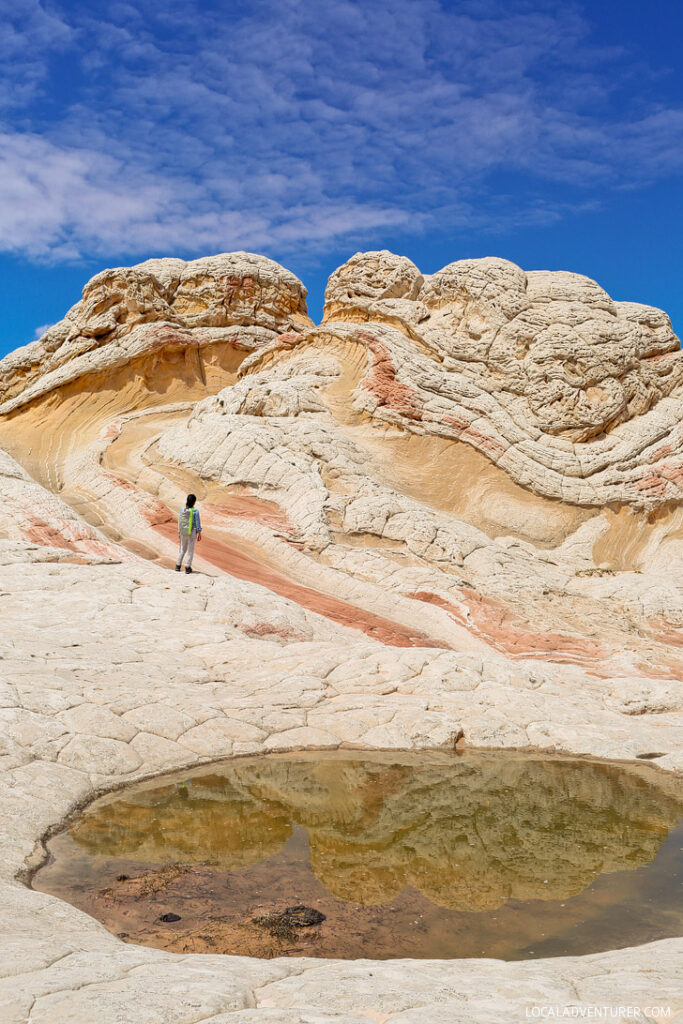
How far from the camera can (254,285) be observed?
37875 millimetres

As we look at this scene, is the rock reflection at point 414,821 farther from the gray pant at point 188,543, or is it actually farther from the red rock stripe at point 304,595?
the gray pant at point 188,543

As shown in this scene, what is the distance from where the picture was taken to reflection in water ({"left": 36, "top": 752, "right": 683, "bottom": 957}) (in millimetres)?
5031

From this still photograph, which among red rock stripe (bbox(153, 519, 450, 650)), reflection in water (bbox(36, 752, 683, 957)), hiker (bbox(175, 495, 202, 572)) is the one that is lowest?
reflection in water (bbox(36, 752, 683, 957))

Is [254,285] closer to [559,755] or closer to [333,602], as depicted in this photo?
[333,602]

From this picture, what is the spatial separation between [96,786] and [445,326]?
22416 mm

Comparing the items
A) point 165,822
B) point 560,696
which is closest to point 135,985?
point 165,822

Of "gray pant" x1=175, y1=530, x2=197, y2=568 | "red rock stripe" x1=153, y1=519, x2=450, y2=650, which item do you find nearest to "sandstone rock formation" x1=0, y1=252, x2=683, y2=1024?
"red rock stripe" x1=153, y1=519, x2=450, y2=650

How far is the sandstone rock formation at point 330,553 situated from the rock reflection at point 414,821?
54 cm

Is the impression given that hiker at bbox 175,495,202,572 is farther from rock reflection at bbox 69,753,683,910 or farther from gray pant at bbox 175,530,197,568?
rock reflection at bbox 69,753,683,910

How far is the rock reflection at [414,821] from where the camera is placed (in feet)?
19.5

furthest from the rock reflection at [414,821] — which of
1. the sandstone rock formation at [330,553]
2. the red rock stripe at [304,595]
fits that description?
the red rock stripe at [304,595]

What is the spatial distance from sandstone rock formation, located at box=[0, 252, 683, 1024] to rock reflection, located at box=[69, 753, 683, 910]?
0.54m

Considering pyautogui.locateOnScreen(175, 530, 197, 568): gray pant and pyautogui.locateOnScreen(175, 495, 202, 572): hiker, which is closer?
pyautogui.locateOnScreen(175, 495, 202, 572): hiker

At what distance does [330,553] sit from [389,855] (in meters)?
12.7
